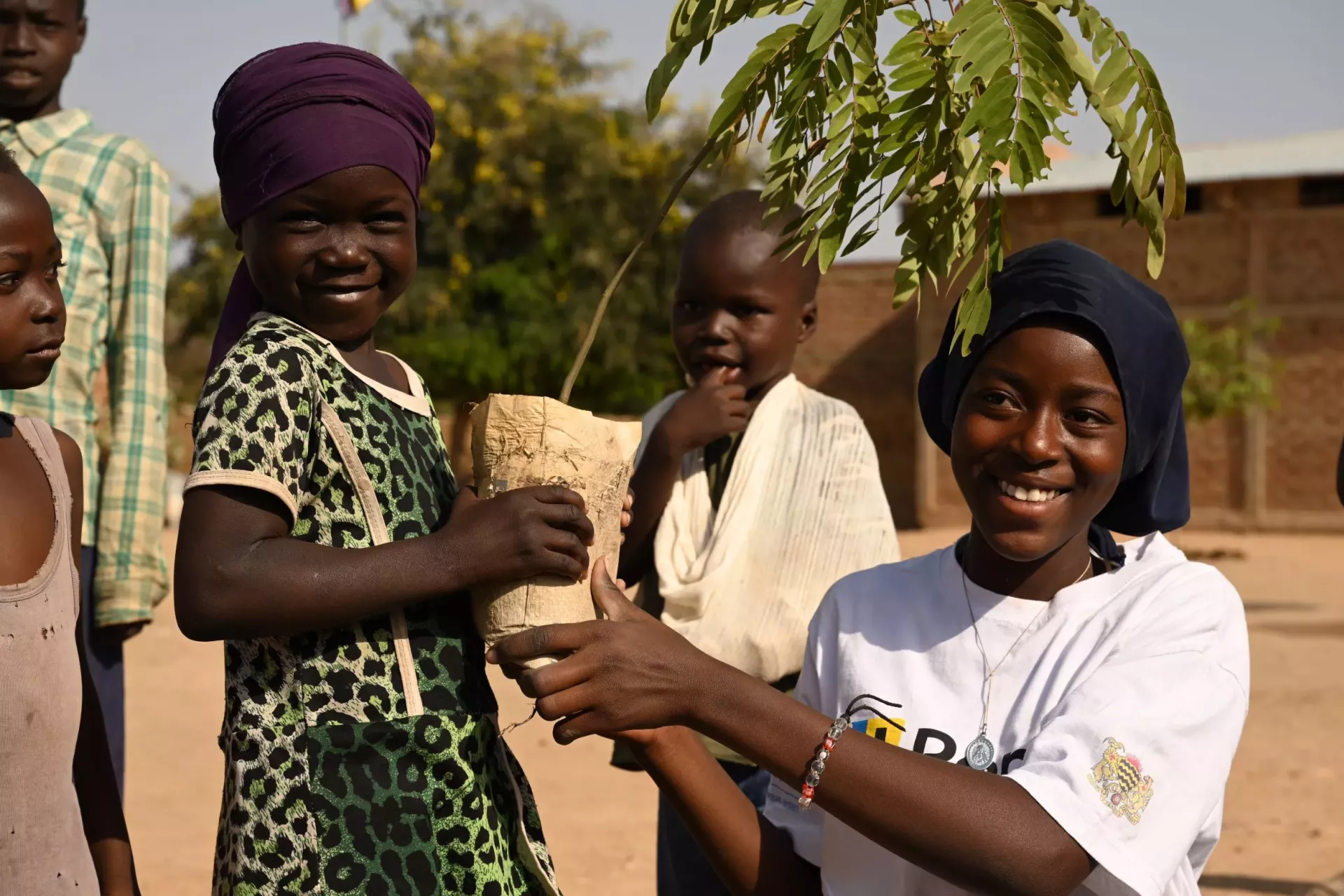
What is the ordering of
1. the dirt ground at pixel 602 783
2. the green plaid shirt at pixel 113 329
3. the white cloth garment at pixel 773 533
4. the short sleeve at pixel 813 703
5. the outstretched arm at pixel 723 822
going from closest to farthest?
the outstretched arm at pixel 723 822 < the short sleeve at pixel 813 703 < the white cloth garment at pixel 773 533 < the green plaid shirt at pixel 113 329 < the dirt ground at pixel 602 783

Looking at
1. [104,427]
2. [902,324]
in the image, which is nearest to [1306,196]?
[902,324]

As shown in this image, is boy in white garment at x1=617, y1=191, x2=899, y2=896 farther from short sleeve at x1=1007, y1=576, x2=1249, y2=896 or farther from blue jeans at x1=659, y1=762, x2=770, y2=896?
short sleeve at x1=1007, y1=576, x2=1249, y2=896

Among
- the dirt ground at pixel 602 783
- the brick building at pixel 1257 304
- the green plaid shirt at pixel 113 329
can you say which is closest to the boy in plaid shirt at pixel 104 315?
the green plaid shirt at pixel 113 329

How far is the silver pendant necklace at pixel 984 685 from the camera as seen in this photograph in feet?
6.84

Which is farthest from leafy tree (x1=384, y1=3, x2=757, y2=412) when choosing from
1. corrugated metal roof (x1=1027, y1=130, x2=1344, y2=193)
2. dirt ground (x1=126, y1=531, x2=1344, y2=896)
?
dirt ground (x1=126, y1=531, x2=1344, y2=896)

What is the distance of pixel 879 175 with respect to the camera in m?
1.92

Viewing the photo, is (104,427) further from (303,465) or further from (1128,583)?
(1128,583)

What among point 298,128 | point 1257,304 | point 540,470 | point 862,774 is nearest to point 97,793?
point 540,470

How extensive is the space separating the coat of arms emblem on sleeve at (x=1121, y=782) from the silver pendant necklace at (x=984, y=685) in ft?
0.56

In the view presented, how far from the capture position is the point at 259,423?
186 centimetres

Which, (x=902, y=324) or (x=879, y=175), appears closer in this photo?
(x=879, y=175)

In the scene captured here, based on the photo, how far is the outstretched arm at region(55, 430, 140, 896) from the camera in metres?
2.20

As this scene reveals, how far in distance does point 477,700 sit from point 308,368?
54cm

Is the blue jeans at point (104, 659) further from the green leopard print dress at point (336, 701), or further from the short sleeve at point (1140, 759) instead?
the short sleeve at point (1140, 759)
